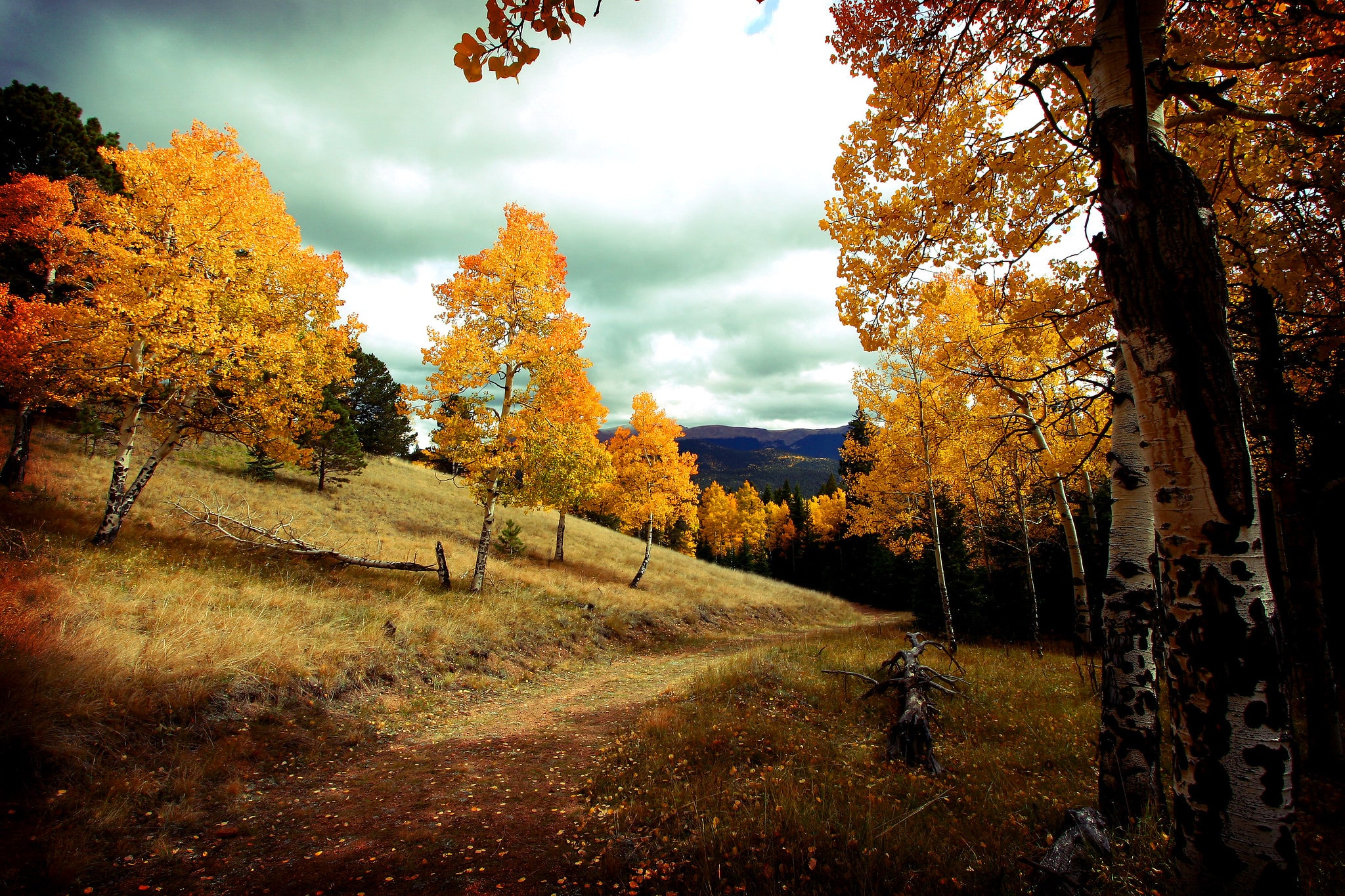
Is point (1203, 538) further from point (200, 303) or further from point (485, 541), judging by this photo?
point (200, 303)

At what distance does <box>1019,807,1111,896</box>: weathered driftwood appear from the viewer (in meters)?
2.69

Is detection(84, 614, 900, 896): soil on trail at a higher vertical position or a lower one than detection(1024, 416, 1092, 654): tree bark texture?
lower

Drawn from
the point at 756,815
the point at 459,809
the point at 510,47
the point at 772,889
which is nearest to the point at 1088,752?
the point at 756,815

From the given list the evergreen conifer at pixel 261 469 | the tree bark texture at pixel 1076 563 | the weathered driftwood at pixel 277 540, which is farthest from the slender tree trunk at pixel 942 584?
the evergreen conifer at pixel 261 469

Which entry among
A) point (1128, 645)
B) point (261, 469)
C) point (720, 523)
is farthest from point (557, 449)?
point (720, 523)

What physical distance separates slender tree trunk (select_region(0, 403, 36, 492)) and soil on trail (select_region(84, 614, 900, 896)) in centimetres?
1166

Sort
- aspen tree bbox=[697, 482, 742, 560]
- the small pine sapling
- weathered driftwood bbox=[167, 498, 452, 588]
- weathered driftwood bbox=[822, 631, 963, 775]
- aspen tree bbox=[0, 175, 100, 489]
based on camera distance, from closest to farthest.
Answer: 1. weathered driftwood bbox=[822, 631, 963, 775]
2. aspen tree bbox=[0, 175, 100, 489]
3. weathered driftwood bbox=[167, 498, 452, 588]
4. the small pine sapling
5. aspen tree bbox=[697, 482, 742, 560]

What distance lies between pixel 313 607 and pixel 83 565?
11.5ft

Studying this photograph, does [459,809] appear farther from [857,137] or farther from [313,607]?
[857,137]

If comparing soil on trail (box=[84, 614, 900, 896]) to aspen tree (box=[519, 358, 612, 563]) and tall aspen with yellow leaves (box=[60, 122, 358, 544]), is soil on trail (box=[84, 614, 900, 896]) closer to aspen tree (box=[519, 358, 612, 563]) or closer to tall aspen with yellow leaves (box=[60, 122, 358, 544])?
aspen tree (box=[519, 358, 612, 563])

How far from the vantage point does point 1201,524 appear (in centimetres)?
221

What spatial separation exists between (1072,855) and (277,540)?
52.3 ft

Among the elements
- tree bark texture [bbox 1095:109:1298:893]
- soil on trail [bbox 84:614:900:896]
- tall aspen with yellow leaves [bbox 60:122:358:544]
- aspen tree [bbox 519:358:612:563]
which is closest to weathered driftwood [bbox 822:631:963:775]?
tree bark texture [bbox 1095:109:1298:893]

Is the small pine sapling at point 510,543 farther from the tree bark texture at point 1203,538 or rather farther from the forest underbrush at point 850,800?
the tree bark texture at point 1203,538
